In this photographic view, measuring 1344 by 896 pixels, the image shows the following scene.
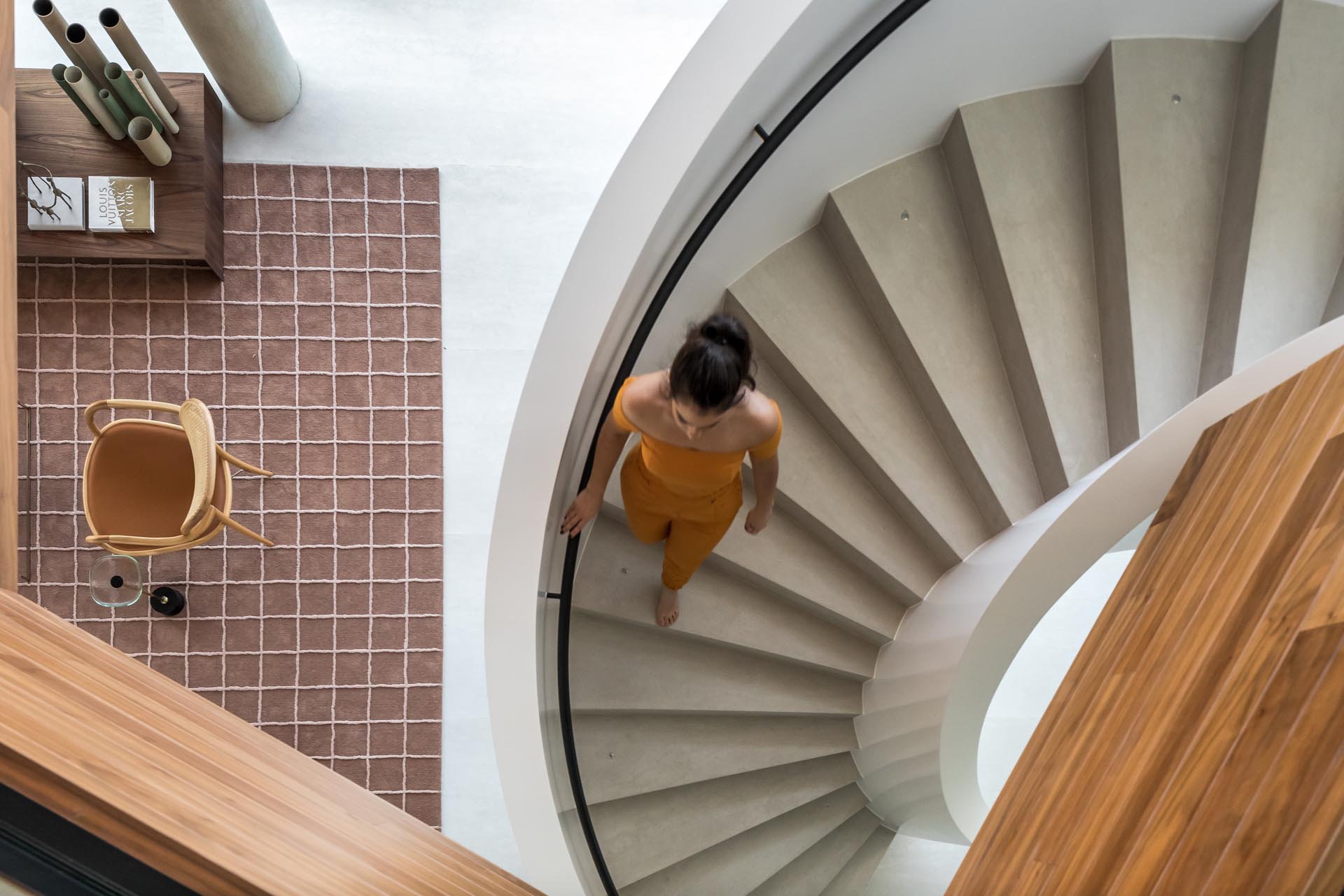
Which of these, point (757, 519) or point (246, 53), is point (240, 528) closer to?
point (246, 53)

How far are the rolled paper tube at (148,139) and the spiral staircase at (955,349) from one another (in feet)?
8.38

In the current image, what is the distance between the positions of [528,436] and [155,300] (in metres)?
2.60

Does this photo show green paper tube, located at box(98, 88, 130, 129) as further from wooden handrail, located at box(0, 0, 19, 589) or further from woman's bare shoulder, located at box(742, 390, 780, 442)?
woman's bare shoulder, located at box(742, 390, 780, 442)

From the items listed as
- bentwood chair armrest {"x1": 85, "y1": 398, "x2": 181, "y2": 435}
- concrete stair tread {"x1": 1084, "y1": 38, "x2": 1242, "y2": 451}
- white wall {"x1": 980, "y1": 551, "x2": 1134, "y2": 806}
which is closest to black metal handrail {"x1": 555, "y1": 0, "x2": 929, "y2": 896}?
concrete stair tread {"x1": 1084, "y1": 38, "x2": 1242, "y2": 451}

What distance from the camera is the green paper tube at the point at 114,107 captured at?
11.5ft

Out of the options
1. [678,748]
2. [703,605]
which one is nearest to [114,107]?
[703,605]

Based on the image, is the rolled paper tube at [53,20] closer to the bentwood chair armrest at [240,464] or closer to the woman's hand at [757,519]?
the bentwood chair armrest at [240,464]

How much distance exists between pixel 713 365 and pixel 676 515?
36.0 inches

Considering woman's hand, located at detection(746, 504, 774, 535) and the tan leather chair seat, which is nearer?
woman's hand, located at detection(746, 504, 774, 535)

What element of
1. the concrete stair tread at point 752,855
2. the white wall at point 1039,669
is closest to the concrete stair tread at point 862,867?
the concrete stair tread at point 752,855

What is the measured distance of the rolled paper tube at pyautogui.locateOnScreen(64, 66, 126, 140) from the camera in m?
3.38

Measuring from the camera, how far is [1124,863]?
1388 millimetres

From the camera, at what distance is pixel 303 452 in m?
4.05

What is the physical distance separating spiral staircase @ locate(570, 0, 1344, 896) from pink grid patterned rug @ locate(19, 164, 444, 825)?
1272 millimetres
